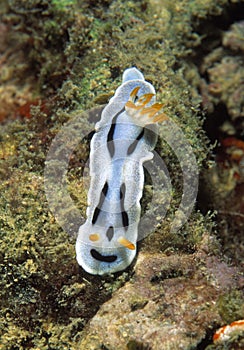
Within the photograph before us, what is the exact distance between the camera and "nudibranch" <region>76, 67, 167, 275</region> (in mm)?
3105

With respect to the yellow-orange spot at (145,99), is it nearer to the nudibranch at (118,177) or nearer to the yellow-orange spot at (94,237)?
the nudibranch at (118,177)

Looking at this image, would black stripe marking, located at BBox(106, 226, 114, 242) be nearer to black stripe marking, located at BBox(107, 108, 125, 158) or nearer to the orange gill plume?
black stripe marking, located at BBox(107, 108, 125, 158)

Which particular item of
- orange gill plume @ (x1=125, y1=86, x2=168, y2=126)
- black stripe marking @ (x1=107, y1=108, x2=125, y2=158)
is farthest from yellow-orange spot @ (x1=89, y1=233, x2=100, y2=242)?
orange gill plume @ (x1=125, y1=86, x2=168, y2=126)

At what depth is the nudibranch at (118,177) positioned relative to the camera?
122 inches

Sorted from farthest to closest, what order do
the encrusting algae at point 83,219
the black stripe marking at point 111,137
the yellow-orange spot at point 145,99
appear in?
the yellow-orange spot at point 145,99 → the black stripe marking at point 111,137 → the encrusting algae at point 83,219

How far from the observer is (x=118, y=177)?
10.9 ft

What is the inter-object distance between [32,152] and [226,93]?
310cm

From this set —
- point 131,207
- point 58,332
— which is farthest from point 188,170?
point 58,332

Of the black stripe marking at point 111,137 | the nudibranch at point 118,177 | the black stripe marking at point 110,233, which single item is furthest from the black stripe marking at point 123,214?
the black stripe marking at point 111,137

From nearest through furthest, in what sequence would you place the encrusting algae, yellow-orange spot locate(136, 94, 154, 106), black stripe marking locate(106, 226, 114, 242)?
the encrusting algae < black stripe marking locate(106, 226, 114, 242) < yellow-orange spot locate(136, 94, 154, 106)

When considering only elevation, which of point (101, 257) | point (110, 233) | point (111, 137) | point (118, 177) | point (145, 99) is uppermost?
point (145, 99)

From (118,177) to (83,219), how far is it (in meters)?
0.49

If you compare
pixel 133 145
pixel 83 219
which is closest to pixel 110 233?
pixel 83 219

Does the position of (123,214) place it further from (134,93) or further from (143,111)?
(134,93)
